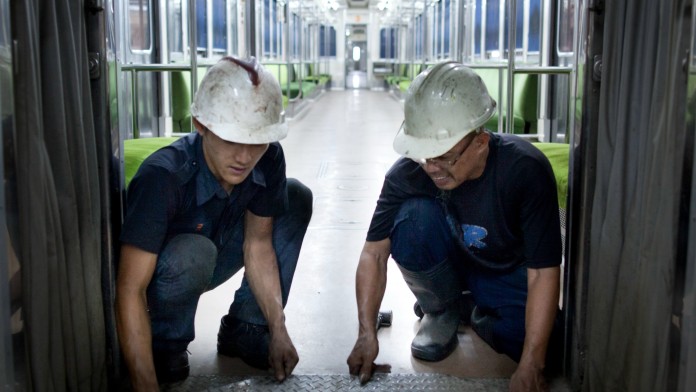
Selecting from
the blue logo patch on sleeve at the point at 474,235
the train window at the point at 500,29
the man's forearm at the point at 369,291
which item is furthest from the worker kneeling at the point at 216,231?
the train window at the point at 500,29

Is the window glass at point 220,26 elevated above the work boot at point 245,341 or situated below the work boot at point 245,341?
above

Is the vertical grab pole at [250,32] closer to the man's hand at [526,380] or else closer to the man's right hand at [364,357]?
the man's right hand at [364,357]

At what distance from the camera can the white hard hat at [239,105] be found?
231 centimetres

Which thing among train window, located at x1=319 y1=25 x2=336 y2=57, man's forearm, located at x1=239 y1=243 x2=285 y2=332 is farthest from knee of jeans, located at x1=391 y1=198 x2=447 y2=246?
train window, located at x1=319 y1=25 x2=336 y2=57

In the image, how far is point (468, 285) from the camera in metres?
2.92

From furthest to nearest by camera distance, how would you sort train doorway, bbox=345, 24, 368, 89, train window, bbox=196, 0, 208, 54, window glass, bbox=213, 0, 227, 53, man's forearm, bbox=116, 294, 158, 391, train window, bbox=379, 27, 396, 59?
1. train doorway, bbox=345, 24, 368, 89
2. train window, bbox=379, 27, 396, 59
3. window glass, bbox=213, 0, 227, 53
4. train window, bbox=196, 0, 208, 54
5. man's forearm, bbox=116, 294, 158, 391

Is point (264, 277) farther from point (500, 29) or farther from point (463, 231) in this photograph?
point (500, 29)

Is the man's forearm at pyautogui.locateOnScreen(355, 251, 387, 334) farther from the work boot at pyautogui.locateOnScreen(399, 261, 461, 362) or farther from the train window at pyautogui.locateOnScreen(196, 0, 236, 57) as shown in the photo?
the train window at pyautogui.locateOnScreen(196, 0, 236, 57)

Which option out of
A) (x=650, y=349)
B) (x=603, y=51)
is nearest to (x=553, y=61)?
(x=603, y=51)

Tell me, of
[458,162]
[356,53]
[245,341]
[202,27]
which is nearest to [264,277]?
[245,341]

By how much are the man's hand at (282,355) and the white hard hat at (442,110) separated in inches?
29.6

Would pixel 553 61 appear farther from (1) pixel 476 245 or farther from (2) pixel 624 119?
(2) pixel 624 119

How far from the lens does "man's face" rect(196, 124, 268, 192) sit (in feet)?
7.75

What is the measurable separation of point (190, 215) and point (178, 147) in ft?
0.75
